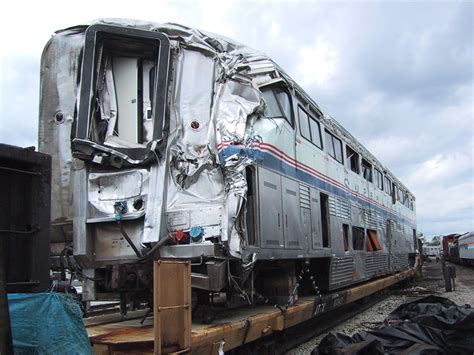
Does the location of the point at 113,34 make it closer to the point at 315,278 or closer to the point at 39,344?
the point at 39,344

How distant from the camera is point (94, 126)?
5910 mm

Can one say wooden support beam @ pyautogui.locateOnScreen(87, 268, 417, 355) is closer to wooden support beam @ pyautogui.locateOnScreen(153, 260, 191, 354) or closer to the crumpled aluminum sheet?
wooden support beam @ pyautogui.locateOnScreen(153, 260, 191, 354)

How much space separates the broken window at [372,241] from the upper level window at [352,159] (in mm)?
1626

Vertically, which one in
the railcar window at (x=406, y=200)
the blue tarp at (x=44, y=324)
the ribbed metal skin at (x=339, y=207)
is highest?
the railcar window at (x=406, y=200)

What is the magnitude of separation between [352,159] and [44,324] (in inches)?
392

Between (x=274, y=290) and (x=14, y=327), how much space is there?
4.64 metres

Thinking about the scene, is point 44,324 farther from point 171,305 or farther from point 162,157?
point 162,157

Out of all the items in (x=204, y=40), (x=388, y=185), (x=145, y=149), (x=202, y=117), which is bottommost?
(x=145, y=149)

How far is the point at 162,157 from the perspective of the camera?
561 centimetres

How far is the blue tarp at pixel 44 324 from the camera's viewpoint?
3.26 metres

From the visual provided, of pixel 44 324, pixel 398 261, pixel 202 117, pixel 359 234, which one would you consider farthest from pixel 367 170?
pixel 44 324

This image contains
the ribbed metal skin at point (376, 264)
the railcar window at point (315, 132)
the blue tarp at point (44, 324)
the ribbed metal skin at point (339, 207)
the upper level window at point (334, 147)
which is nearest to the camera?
the blue tarp at point (44, 324)

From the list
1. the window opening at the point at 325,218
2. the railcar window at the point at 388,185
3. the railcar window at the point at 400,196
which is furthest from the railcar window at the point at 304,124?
the railcar window at the point at 400,196

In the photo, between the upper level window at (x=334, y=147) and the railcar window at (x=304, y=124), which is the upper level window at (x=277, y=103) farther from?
the upper level window at (x=334, y=147)
